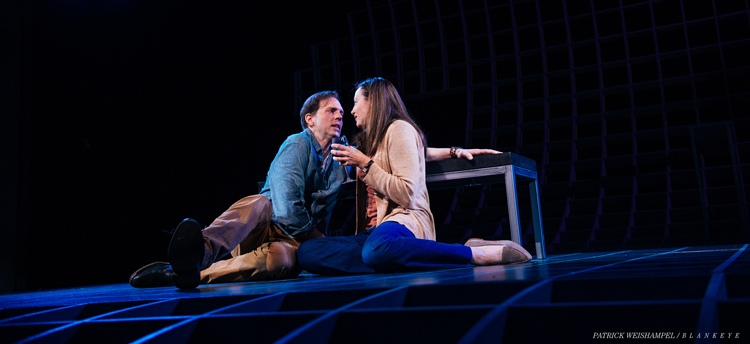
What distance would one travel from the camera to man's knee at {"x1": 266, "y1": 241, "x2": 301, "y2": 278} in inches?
69.5

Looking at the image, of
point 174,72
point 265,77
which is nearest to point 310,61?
point 265,77

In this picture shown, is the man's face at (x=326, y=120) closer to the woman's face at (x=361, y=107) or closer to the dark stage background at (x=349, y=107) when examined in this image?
the woman's face at (x=361, y=107)

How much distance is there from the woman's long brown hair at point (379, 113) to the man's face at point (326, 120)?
0.23 meters

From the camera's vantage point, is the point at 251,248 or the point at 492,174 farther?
the point at 492,174

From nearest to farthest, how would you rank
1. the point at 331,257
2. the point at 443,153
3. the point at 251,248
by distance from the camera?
the point at 331,257, the point at 251,248, the point at 443,153

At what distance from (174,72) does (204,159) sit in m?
0.85

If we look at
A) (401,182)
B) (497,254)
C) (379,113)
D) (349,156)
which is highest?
(379,113)

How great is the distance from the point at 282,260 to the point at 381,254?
1.33ft

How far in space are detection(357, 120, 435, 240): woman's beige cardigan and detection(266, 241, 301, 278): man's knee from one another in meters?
0.35

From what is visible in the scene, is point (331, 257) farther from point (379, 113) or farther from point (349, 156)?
point (379, 113)

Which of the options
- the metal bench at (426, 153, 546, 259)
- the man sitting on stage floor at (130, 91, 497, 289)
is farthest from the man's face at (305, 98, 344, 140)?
the metal bench at (426, 153, 546, 259)

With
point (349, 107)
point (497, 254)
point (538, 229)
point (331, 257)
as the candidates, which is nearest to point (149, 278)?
point (331, 257)

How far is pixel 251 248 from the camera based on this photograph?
6.17ft

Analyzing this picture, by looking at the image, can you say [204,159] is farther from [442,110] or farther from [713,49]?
[713,49]
